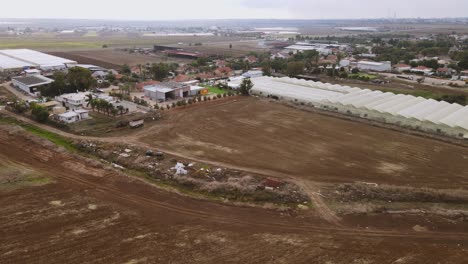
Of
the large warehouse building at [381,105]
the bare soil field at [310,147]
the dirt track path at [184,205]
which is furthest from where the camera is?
the large warehouse building at [381,105]

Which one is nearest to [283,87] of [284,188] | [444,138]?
[444,138]

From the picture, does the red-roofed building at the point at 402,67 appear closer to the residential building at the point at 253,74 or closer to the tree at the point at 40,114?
the residential building at the point at 253,74

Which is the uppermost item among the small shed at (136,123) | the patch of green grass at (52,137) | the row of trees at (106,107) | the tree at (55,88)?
the tree at (55,88)

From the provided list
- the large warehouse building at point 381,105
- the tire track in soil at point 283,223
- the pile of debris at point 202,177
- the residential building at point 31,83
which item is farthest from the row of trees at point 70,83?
the tire track in soil at point 283,223

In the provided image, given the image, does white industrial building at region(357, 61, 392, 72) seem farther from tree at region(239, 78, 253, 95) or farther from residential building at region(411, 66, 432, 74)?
tree at region(239, 78, 253, 95)

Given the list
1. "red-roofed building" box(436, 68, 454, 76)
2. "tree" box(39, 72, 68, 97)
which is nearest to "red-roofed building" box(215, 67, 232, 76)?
"tree" box(39, 72, 68, 97)

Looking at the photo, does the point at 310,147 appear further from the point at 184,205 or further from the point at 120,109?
the point at 120,109

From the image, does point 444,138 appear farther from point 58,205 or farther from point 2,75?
point 2,75
